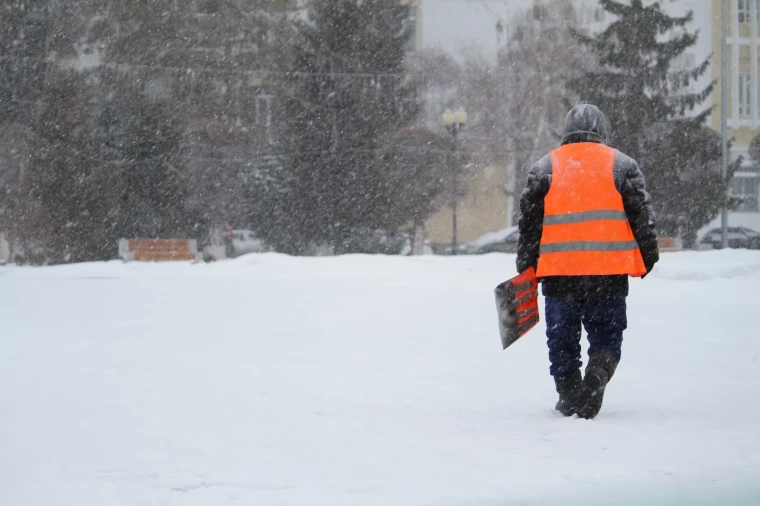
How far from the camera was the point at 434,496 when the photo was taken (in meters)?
3.82

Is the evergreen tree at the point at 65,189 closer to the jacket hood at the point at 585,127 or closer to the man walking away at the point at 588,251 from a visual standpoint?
the jacket hood at the point at 585,127

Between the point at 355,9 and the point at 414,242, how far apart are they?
25.3ft

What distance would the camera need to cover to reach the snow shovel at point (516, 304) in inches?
222

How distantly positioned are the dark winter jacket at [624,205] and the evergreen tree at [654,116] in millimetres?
28466

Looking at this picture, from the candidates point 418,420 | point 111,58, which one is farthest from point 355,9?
point 418,420

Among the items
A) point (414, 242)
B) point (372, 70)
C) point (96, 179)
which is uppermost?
point (372, 70)

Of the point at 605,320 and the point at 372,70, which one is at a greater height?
the point at 372,70

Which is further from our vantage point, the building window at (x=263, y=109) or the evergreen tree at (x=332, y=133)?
the building window at (x=263, y=109)

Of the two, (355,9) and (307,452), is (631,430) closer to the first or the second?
(307,452)

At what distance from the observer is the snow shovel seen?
5.63 meters

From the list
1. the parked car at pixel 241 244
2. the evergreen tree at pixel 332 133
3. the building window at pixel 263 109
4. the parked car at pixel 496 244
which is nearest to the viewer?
the evergreen tree at pixel 332 133

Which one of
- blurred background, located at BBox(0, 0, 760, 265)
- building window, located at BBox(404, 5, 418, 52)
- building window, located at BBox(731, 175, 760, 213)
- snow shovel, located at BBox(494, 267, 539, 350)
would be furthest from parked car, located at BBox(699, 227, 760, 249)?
snow shovel, located at BBox(494, 267, 539, 350)

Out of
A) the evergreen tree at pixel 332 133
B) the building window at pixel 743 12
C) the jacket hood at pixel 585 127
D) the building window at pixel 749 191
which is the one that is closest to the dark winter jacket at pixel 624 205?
the jacket hood at pixel 585 127

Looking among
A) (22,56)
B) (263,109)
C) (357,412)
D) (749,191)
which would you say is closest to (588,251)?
(357,412)
